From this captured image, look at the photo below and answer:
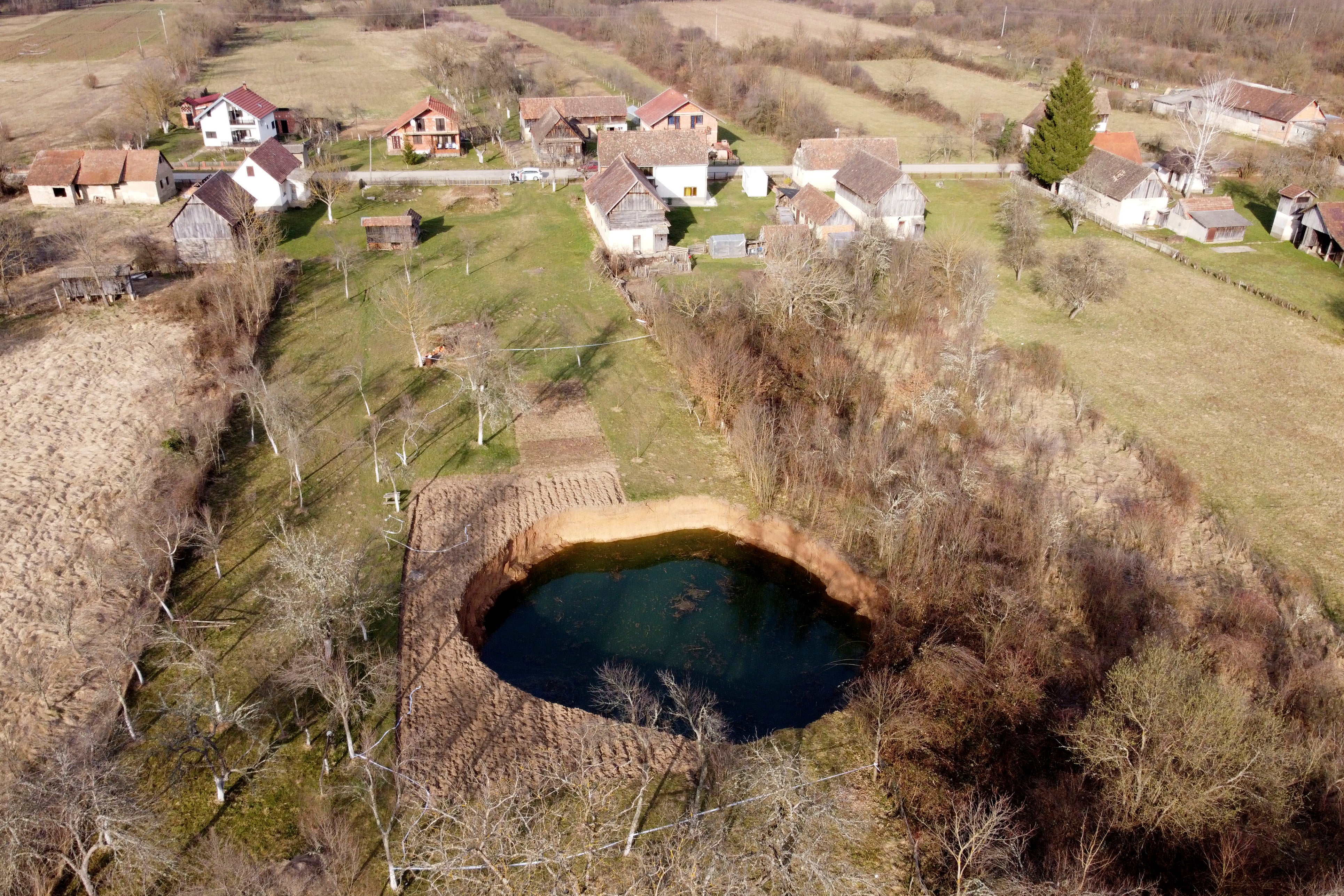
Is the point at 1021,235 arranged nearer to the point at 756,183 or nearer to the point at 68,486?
the point at 756,183

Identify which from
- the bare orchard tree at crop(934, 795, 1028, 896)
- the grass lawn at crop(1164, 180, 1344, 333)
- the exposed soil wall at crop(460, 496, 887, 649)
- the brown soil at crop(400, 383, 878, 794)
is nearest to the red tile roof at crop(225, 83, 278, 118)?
the brown soil at crop(400, 383, 878, 794)

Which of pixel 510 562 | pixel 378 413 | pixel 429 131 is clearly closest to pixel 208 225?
pixel 378 413

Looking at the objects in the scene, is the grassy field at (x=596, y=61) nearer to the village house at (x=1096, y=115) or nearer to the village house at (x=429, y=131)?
the village house at (x=1096, y=115)

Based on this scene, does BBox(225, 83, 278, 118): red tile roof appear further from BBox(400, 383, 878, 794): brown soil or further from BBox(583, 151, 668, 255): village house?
BBox(400, 383, 878, 794): brown soil

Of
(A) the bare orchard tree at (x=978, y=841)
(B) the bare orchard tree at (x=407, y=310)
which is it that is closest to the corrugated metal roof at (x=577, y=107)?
(B) the bare orchard tree at (x=407, y=310)

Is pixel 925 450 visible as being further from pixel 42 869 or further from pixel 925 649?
pixel 42 869

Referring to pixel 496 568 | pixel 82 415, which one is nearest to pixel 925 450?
pixel 496 568
